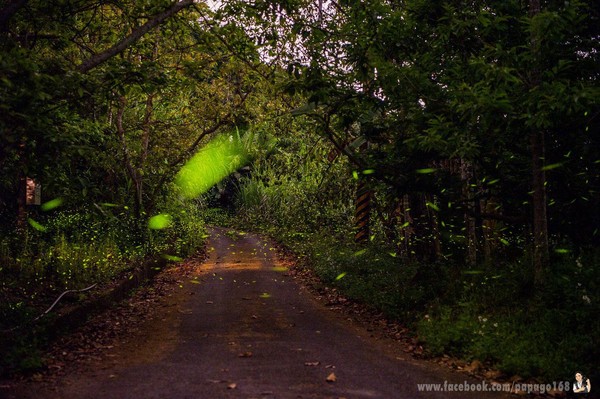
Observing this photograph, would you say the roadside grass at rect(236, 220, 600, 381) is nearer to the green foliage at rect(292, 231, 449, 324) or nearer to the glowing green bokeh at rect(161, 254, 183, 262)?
the green foliage at rect(292, 231, 449, 324)

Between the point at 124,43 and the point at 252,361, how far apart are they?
16.4ft

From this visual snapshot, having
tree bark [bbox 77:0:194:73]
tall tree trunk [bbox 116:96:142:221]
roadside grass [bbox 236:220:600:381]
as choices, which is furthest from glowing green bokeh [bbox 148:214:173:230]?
tree bark [bbox 77:0:194:73]

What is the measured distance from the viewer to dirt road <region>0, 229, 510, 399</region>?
5.22m

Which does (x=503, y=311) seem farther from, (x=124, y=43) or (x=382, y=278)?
(x=124, y=43)

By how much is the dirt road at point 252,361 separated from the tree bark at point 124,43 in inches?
159

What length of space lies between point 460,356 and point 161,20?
6.66 meters

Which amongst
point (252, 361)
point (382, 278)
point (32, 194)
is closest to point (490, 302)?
point (382, 278)

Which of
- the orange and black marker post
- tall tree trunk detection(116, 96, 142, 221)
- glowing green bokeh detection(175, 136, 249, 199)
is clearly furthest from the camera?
glowing green bokeh detection(175, 136, 249, 199)

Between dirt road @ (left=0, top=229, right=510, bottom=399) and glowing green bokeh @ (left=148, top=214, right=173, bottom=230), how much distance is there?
23.1 feet

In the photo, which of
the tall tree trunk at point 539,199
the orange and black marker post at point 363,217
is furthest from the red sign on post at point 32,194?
the tall tree trunk at point 539,199

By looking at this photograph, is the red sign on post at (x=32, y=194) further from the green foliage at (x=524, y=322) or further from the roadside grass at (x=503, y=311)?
the green foliage at (x=524, y=322)

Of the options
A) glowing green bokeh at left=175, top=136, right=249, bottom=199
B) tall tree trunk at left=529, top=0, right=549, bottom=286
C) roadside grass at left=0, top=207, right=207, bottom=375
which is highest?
glowing green bokeh at left=175, top=136, right=249, bottom=199

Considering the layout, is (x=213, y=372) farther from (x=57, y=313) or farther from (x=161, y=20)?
(x=161, y=20)

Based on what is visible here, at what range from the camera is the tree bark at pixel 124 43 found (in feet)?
24.8
